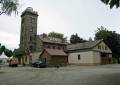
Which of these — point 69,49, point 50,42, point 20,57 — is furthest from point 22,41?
point 69,49

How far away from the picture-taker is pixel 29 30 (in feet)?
206

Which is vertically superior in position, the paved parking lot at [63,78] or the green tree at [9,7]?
the green tree at [9,7]

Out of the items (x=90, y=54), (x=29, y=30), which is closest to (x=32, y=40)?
(x=29, y=30)

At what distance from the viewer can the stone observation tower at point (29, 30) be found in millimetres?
61281

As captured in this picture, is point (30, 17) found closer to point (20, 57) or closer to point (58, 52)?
point (20, 57)

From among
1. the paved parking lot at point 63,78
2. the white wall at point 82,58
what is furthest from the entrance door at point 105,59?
the paved parking lot at point 63,78

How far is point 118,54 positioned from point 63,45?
18.9m

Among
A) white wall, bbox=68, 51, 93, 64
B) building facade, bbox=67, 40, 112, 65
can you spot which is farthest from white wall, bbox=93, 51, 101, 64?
white wall, bbox=68, 51, 93, 64

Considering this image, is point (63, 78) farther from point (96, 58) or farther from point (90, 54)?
point (96, 58)

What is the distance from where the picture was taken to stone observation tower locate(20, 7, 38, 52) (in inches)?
2413

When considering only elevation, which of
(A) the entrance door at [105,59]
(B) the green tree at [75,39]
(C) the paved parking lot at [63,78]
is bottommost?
(C) the paved parking lot at [63,78]

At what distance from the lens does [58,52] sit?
165 feet

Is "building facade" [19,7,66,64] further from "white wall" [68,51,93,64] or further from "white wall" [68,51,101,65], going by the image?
"white wall" [68,51,101,65]

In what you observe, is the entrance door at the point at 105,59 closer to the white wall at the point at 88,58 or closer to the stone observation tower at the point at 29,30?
the white wall at the point at 88,58
